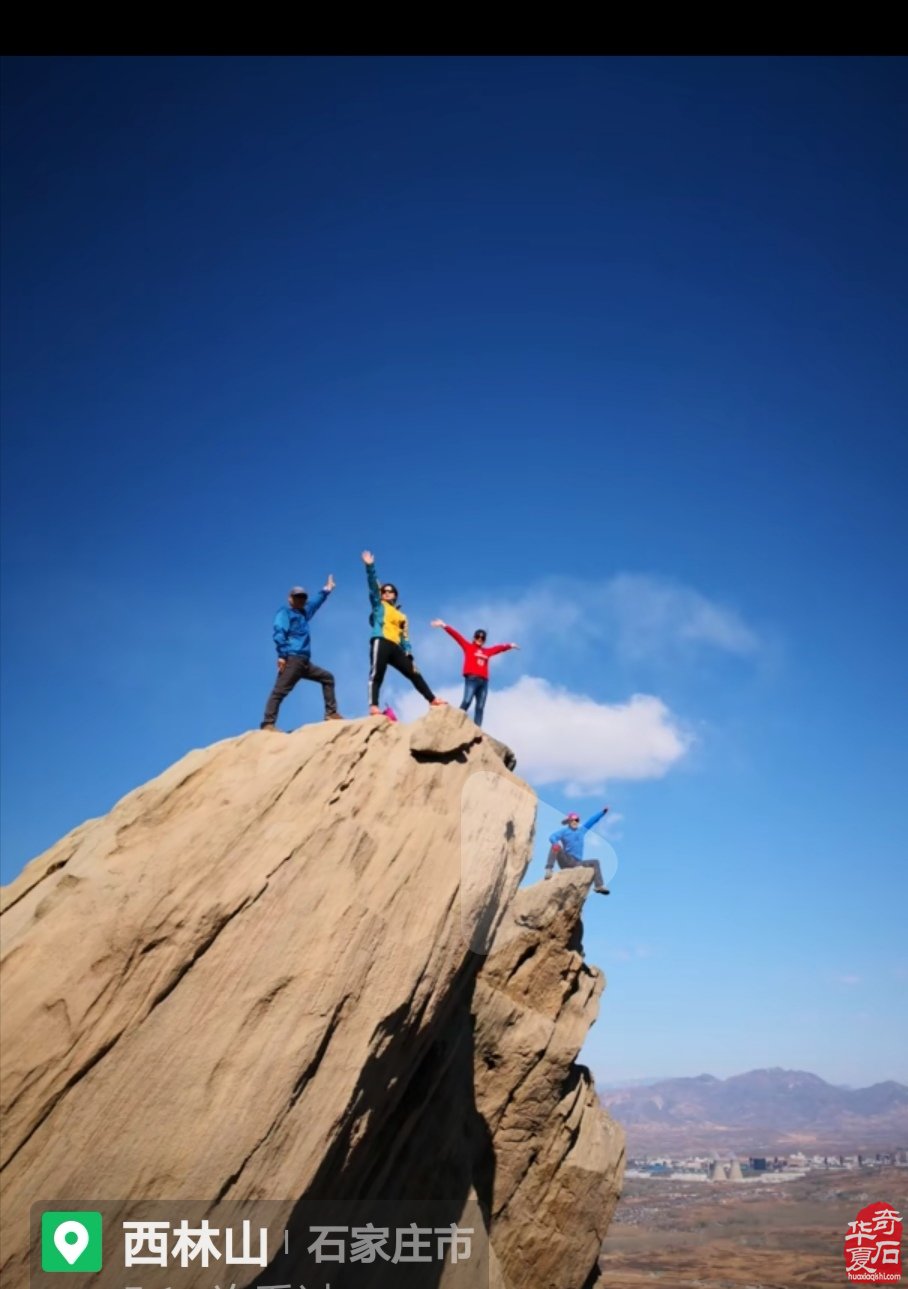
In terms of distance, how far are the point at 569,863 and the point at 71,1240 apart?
1450 cm

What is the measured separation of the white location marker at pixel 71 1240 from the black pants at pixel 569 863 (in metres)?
13.9

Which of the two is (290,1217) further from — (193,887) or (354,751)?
(354,751)

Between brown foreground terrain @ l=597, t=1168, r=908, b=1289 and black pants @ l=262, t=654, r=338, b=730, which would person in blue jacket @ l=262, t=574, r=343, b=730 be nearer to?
black pants @ l=262, t=654, r=338, b=730

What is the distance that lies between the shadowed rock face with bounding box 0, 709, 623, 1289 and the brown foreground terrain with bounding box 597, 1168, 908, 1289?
60455 mm

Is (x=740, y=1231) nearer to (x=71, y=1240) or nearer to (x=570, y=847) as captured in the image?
(x=570, y=847)

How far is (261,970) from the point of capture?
829 centimetres

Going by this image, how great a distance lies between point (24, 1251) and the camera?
6770 millimetres

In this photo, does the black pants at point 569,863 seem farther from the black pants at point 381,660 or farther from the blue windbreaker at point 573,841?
the black pants at point 381,660

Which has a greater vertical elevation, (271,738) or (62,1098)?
(271,738)

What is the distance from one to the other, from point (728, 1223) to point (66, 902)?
12262 centimetres

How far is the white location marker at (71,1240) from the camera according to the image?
6.88 metres

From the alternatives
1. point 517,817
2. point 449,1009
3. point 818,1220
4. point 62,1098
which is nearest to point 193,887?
point 62,1098

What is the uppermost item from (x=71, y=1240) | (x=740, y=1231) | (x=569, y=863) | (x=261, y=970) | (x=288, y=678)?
(x=288, y=678)

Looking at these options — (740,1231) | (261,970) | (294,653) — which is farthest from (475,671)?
(740,1231)
